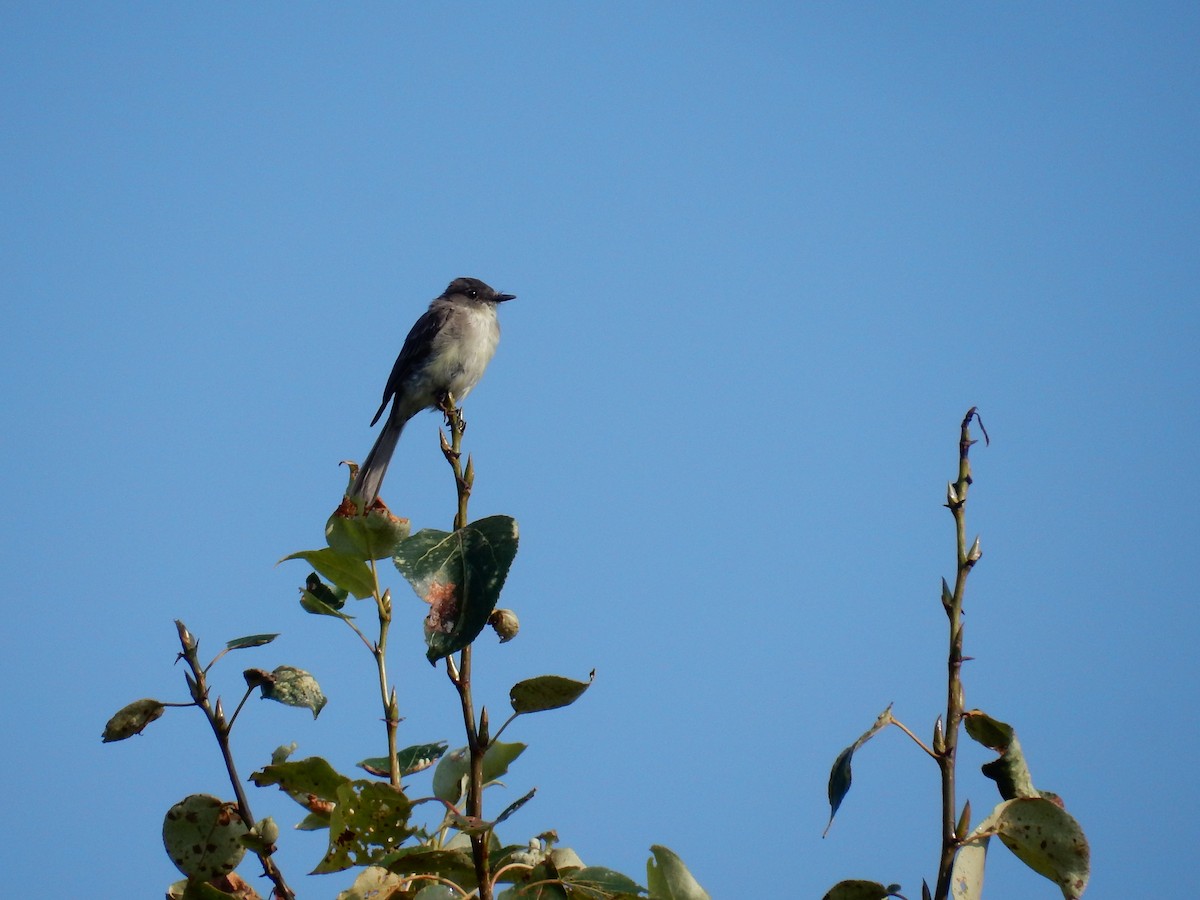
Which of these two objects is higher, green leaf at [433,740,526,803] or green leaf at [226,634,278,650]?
green leaf at [226,634,278,650]

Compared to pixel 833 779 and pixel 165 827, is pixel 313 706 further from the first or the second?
pixel 833 779

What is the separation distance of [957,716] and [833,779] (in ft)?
0.80

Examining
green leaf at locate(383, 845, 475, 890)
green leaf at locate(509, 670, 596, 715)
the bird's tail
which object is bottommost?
green leaf at locate(383, 845, 475, 890)

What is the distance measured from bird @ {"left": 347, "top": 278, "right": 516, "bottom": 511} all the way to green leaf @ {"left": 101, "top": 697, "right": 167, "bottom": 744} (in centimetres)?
691

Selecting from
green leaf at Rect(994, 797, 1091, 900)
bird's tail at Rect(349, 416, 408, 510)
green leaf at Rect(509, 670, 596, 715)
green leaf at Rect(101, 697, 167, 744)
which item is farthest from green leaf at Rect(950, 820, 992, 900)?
bird's tail at Rect(349, 416, 408, 510)

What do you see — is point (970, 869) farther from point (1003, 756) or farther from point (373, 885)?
point (373, 885)

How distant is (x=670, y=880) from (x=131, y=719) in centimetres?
104

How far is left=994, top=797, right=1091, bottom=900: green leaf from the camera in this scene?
167cm

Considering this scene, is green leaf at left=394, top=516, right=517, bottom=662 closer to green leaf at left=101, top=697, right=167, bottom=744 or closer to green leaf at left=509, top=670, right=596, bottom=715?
green leaf at left=509, top=670, right=596, bottom=715

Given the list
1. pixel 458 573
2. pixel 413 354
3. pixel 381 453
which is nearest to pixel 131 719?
pixel 458 573

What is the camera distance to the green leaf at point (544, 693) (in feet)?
6.30

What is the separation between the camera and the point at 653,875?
1856 millimetres

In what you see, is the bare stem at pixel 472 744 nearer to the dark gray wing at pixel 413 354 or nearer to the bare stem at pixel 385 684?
the bare stem at pixel 385 684

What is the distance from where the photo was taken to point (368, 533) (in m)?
2.16
